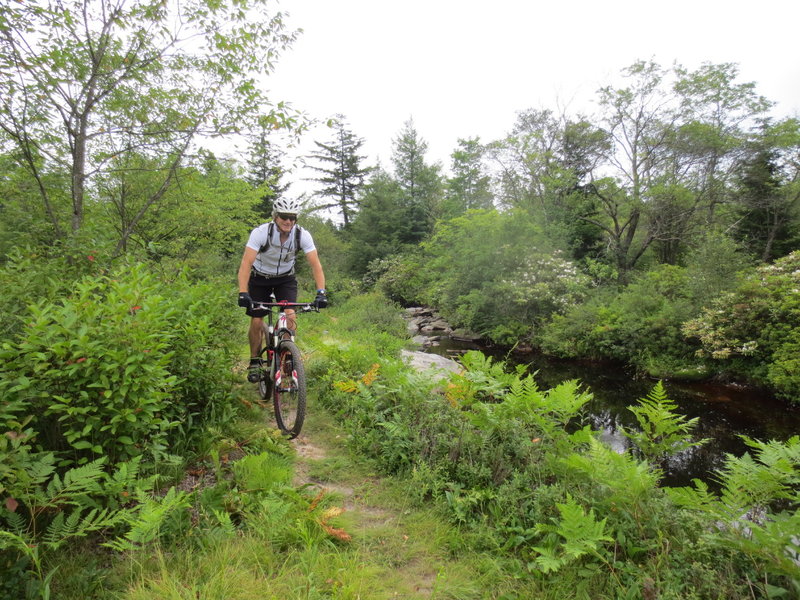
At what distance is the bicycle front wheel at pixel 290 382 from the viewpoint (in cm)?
370

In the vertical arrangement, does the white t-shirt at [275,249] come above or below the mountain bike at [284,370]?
above

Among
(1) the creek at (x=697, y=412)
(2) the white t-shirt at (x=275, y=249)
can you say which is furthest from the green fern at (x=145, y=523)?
(1) the creek at (x=697, y=412)

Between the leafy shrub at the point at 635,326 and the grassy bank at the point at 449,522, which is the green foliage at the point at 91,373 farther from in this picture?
the leafy shrub at the point at 635,326

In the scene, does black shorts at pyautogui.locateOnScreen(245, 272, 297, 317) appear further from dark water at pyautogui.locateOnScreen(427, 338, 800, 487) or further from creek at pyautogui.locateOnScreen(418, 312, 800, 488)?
creek at pyautogui.locateOnScreen(418, 312, 800, 488)

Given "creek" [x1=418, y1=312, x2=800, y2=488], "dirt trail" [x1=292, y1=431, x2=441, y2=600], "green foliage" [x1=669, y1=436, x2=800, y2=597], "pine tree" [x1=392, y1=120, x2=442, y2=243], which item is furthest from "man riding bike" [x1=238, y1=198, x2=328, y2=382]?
"pine tree" [x1=392, y1=120, x2=442, y2=243]

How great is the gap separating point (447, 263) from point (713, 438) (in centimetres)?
1593

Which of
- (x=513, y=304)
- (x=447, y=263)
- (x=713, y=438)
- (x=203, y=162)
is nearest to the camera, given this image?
(x=203, y=162)

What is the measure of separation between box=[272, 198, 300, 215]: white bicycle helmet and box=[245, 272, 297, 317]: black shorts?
31.9 inches

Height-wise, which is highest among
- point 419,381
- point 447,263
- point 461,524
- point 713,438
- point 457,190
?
point 457,190

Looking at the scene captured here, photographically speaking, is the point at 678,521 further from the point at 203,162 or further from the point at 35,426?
the point at 203,162

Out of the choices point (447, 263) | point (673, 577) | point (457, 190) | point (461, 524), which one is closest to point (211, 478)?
point (461, 524)

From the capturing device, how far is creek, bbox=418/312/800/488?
6223mm

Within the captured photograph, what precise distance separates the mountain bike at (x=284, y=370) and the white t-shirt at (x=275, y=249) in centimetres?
46

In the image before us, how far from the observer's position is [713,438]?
7.20m
